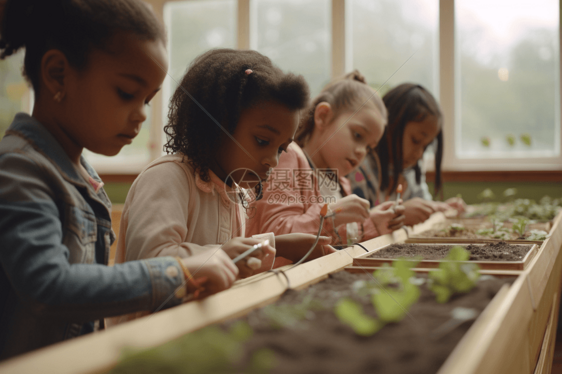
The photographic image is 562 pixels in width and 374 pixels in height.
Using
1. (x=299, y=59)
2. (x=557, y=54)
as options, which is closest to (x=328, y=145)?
(x=299, y=59)

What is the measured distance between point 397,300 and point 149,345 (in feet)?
0.89

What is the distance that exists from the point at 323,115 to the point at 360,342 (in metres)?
1.18

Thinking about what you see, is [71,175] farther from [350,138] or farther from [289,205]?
[350,138]

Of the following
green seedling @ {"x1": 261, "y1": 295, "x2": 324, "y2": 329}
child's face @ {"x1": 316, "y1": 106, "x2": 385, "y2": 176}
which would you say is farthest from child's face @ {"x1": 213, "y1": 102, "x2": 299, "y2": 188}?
child's face @ {"x1": 316, "y1": 106, "x2": 385, "y2": 176}

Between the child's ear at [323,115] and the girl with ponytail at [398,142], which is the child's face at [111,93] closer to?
the child's ear at [323,115]

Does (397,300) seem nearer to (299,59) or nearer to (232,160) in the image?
(232,160)

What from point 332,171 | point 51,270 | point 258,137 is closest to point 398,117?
point 332,171

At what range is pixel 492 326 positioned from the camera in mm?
461

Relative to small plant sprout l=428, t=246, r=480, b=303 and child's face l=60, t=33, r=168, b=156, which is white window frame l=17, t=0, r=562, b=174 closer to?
small plant sprout l=428, t=246, r=480, b=303

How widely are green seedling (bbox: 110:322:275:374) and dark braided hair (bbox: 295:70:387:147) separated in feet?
3.90

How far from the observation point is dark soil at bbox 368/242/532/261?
2.84 ft

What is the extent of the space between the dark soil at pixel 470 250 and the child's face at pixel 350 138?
0.45 m

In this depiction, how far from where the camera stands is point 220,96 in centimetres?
88

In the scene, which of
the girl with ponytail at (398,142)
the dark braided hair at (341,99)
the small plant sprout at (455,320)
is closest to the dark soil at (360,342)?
the small plant sprout at (455,320)
